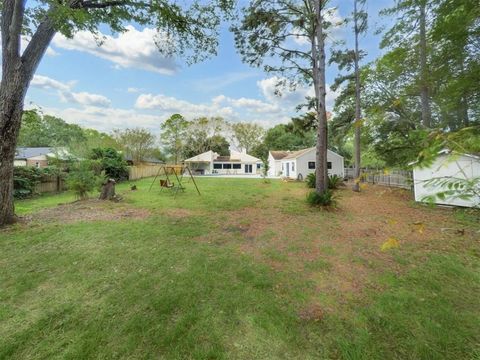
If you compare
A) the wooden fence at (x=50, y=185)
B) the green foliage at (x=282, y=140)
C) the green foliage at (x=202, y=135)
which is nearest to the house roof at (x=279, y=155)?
the green foliage at (x=282, y=140)

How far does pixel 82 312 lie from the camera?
287 cm

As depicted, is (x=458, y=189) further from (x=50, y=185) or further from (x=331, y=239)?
(x=50, y=185)

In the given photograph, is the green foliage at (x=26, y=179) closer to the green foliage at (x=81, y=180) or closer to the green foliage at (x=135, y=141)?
the green foliage at (x=81, y=180)

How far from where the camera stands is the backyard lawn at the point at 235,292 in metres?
2.46

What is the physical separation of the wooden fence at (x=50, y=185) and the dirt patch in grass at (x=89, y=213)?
20.3ft

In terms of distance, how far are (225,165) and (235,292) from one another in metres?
38.1

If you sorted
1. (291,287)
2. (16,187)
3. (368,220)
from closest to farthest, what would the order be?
(291,287)
(368,220)
(16,187)

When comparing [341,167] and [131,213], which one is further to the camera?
[341,167]

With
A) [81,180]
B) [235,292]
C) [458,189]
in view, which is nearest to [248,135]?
[81,180]

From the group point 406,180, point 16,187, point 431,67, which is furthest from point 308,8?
point 16,187

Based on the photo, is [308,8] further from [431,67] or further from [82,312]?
[82,312]

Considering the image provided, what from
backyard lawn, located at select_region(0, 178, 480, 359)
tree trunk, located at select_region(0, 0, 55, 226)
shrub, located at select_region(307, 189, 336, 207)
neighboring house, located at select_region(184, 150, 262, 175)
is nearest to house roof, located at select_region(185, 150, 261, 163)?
neighboring house, located at select_region(184, 150, 262, 175)

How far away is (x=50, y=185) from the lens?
1369 centimetres

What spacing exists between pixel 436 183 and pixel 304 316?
7.95 feet
